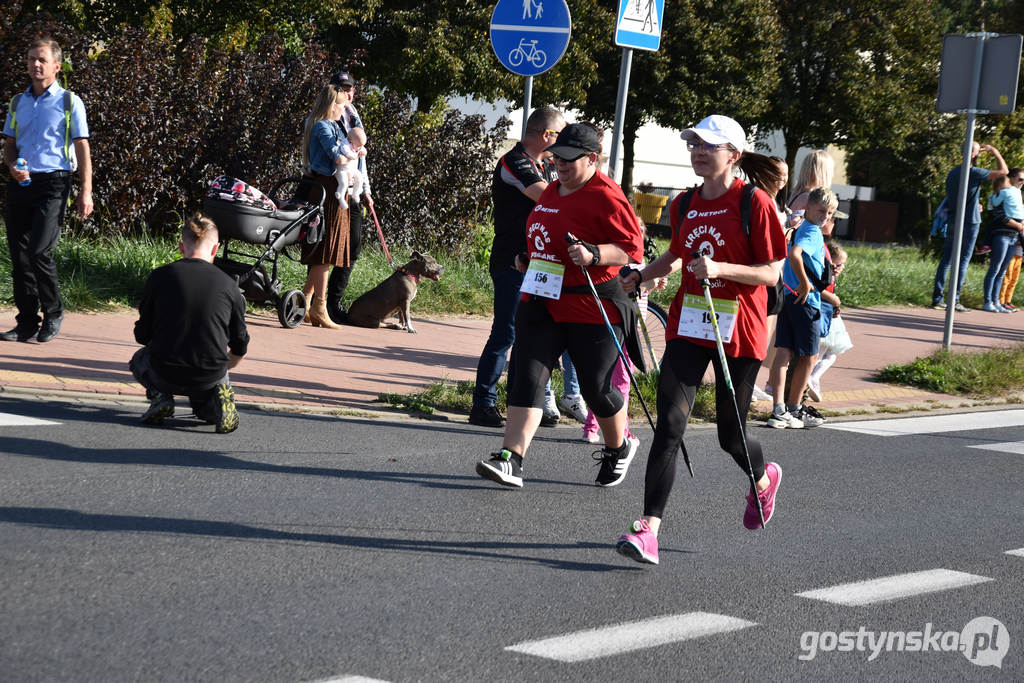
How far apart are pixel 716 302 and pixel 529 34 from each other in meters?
4.75

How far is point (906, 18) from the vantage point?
3638 centimetres

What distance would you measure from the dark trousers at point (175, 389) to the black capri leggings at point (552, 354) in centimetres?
178

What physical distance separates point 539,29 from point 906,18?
2959 centimetres

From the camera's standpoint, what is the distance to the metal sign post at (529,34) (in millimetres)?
9539

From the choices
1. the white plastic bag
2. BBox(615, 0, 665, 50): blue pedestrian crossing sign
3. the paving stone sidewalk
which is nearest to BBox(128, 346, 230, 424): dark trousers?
the paving stone sidewalk

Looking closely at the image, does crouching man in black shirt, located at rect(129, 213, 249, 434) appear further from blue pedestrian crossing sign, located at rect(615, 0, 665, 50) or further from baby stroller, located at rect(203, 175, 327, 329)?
blue pedestrian crossing sign, located at rect(615, 0, 665, 50)

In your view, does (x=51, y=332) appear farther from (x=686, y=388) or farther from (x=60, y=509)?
(x=686, y=388)

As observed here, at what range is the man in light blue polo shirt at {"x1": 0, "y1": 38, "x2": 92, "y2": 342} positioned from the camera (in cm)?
895

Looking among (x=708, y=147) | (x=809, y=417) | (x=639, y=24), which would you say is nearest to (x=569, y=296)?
(x=708, y=147)

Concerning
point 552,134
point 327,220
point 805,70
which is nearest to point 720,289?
point 552,134

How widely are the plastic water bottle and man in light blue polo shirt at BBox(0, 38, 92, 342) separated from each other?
0.02 metres

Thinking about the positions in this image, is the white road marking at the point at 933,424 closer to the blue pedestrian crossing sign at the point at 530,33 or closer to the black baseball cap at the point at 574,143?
the blue pedestrian crossing sign at the point at 530,33

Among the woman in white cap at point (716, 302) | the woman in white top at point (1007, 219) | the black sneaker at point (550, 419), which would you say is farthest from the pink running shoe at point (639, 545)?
the woman in white top at point (1007, 219)

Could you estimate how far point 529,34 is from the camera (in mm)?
9648
